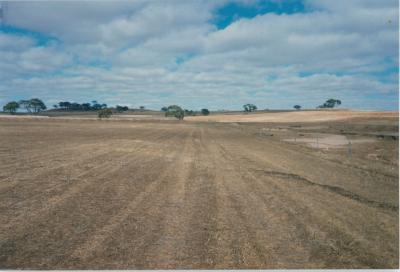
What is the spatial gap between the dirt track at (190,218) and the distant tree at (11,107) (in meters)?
194

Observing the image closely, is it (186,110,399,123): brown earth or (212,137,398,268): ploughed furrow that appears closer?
(212,137,398,268): ploughed furrow

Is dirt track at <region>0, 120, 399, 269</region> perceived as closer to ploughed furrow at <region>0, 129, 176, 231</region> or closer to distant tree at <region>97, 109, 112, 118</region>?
ploughed furrow at <region>0, 129, 176, 231</region>

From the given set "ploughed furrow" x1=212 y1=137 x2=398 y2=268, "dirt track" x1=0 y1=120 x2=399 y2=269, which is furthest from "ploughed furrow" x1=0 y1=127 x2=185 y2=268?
"ploughed furrow" x1=212 y1=137 x2=398 y2=268

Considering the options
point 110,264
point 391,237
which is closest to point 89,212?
point 110,264

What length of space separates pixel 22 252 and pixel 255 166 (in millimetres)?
13925

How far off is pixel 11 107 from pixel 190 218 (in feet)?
673

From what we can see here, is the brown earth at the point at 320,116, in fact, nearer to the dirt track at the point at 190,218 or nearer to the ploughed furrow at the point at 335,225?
the dirt track at the point at 190,218

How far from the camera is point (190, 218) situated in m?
9.60

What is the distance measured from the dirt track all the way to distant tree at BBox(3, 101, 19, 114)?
194275mm

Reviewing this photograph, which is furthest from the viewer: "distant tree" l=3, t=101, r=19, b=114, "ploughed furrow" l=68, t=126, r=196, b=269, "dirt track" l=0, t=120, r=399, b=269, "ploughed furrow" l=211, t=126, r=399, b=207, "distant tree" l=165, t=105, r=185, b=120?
"distant tree" l=3, t=101, r=19, b=114

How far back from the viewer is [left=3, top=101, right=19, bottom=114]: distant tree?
189 metres

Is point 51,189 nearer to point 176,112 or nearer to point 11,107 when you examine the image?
point 176,112

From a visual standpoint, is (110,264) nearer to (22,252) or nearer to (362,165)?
(22,252)

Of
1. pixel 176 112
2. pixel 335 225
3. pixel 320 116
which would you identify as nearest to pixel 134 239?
pixel 335 225
